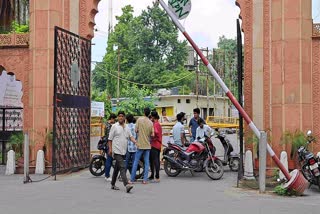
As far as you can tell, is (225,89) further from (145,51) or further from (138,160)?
(145,51)

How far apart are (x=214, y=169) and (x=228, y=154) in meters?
2.18

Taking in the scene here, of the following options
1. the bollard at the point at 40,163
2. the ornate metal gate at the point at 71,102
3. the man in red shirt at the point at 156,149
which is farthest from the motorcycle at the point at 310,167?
the bollard at the point at 40,163

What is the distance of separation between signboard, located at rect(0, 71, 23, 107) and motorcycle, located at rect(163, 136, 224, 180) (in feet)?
31.7

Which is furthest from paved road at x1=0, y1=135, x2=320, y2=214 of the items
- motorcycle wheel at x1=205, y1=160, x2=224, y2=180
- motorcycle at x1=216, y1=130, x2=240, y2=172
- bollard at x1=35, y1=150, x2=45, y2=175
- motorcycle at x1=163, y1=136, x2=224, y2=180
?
motorcycle at x1=216, y1=130, x2=240, y2=172

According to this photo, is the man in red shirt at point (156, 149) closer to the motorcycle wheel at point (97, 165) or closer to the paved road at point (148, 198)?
the paved road at point (148, 198)

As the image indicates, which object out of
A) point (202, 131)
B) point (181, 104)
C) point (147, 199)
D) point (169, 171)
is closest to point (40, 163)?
point (169, 171)

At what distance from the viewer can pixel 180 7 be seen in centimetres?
1065

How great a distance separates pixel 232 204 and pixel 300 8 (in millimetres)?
6252

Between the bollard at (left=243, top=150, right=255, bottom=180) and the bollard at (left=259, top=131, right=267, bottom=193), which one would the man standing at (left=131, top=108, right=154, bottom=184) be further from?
the bollard at (left=259, top=131, right=267, bottom=193)

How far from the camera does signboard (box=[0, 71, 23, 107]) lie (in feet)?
67.1

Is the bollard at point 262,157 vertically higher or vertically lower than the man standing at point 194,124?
lower

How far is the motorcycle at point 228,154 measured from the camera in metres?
14.6

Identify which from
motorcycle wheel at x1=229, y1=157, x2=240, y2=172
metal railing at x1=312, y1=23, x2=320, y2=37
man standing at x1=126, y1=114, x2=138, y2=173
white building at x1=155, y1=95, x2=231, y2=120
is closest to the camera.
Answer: man standing at x1=126, y1=114, x2=138, y2=173

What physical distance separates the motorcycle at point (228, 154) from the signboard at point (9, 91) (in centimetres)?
945
